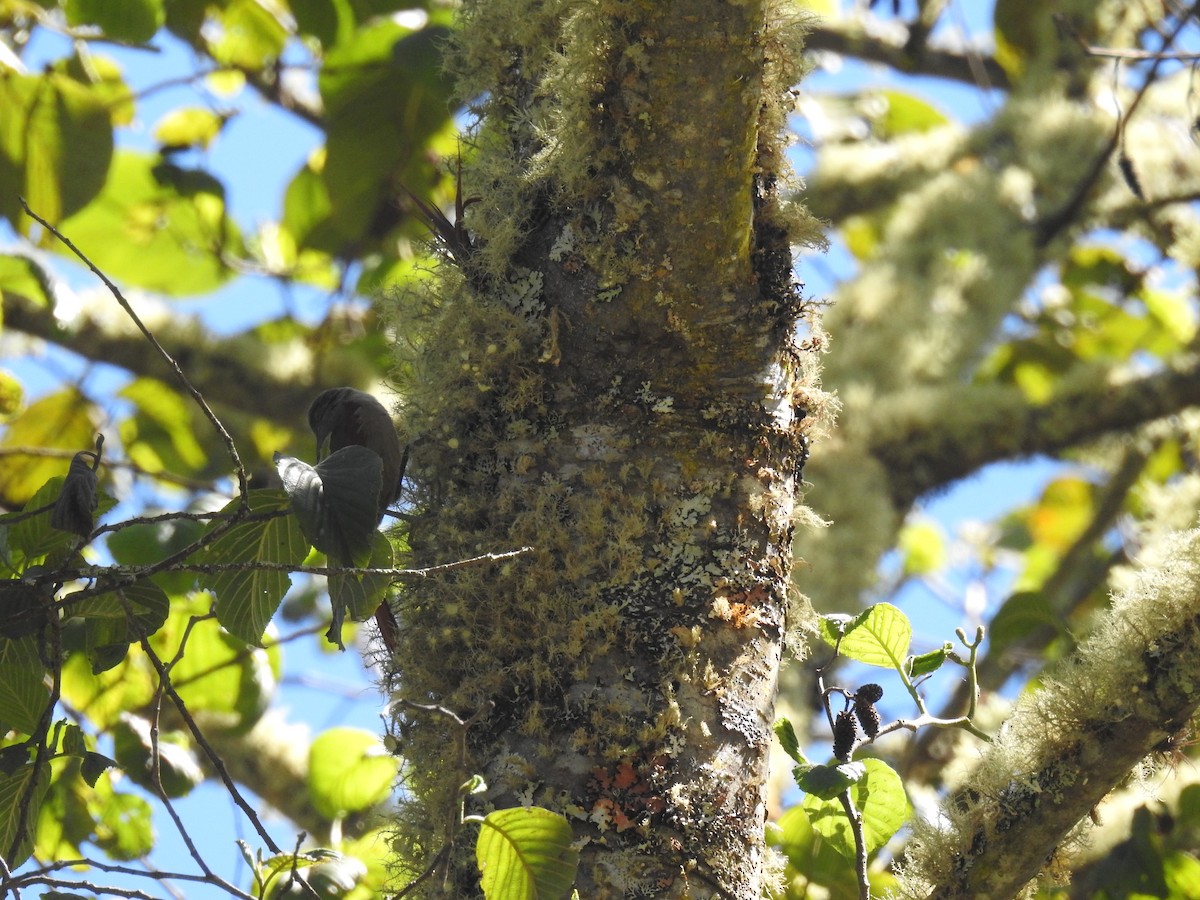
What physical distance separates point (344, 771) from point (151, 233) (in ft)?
4.08

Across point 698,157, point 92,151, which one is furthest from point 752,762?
point 92,151

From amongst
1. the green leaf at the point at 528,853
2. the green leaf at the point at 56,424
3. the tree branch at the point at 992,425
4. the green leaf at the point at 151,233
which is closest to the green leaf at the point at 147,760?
the green leaf at the point at 528,853

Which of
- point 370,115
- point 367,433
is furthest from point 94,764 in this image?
point 370,115

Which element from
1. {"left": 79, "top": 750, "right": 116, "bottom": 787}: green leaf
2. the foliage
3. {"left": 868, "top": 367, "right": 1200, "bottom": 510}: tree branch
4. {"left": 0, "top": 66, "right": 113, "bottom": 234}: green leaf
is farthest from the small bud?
{"left": 868, "top": 367, "right": 1200, "bottom": 510}: tree branch

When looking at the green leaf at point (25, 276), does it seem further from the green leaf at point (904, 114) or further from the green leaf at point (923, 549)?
the green leaf at point (923, 549)

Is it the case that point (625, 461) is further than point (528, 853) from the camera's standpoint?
Yes

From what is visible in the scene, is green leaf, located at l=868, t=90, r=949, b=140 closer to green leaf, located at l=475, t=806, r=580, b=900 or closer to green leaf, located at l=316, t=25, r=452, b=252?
green leaf, located at l=316, t=25, r=452, b=252

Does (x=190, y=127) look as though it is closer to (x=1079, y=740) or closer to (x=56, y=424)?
(x=56, y=424)

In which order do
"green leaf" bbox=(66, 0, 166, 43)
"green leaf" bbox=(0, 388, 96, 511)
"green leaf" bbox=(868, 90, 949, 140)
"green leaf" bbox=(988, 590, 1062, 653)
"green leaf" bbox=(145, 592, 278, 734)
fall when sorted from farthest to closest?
"green leaf" bbox=(868, 90, 949, 140) → "green leaf" bbox=(0, 388, 96, 511) → "green leaf" bbox=(66, 0, 166, 43) → "green leaf" bbox=(145, 592, 278, 734) → "green leaf" bbox=(988, 590, 1062, 653)

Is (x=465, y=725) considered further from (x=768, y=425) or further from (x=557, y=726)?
(x=768, y=425)

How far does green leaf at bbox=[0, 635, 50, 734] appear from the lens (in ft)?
3.31

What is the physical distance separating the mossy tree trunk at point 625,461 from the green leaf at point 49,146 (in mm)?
945

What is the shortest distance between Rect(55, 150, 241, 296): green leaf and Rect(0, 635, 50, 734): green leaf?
4.67 feet

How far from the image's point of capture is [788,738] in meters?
0.99
